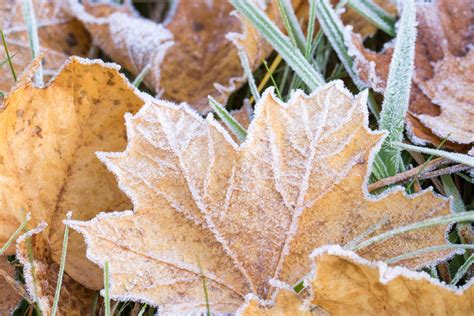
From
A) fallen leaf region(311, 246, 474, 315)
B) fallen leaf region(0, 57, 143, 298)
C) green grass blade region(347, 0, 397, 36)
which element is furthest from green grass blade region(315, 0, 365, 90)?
fallen leaf region(311, 246, 474, 315)

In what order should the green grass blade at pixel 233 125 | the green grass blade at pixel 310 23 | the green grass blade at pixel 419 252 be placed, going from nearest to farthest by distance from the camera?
the green grass blade at pixel 419 252
the green grass blade at pixel 233 125
the green grass blade at pixel 310 23

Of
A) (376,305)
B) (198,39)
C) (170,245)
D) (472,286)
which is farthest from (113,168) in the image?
(198,39)

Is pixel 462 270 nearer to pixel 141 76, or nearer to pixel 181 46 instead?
pixel 141 76

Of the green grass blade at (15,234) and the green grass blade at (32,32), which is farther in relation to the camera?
the green grass blade at (32,32)

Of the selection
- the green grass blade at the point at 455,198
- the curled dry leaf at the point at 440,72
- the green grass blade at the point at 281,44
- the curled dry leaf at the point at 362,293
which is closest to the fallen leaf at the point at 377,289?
the curled dry leaf at the point at 362,293

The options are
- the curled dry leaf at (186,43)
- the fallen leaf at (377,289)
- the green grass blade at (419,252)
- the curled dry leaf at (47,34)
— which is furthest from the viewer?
the curled dry leaf at (47,34)

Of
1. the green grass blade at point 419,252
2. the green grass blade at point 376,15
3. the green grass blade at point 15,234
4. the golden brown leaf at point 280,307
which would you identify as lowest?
the green grass blade at point 419,252

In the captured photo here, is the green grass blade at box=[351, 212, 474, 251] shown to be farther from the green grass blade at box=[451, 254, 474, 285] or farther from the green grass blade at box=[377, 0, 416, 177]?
the green grass blade at box=[377, 0, 416, 177]

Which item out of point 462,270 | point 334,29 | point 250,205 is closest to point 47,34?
point 334,29

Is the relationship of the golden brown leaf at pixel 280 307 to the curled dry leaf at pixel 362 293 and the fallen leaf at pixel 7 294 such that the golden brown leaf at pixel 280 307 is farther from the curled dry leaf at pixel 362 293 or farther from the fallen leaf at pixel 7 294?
the fallen leaf at pixel 7 294
